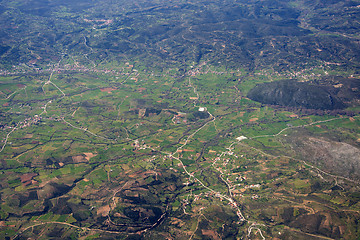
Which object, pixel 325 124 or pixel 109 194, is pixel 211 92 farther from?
pixel 109 194

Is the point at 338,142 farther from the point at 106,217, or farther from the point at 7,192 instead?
the point at 7,192

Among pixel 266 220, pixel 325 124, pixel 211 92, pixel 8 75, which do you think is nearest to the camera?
pixel 266 220

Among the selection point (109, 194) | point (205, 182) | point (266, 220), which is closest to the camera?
point (266, 220)

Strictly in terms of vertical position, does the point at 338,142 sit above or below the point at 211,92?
above

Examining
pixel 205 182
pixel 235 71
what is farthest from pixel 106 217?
pixel 235 71

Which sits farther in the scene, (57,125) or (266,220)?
(57,125)

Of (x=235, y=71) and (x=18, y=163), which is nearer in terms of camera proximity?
(x=18, y=163)

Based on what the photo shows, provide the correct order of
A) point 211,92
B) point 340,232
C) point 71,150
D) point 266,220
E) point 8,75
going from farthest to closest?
1. point 8,75
2. point 211,92
3. point 71,150
4. point 266,220
5. point 340,232

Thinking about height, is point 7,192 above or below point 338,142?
below

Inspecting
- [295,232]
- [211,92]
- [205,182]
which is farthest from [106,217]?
[211,92]
